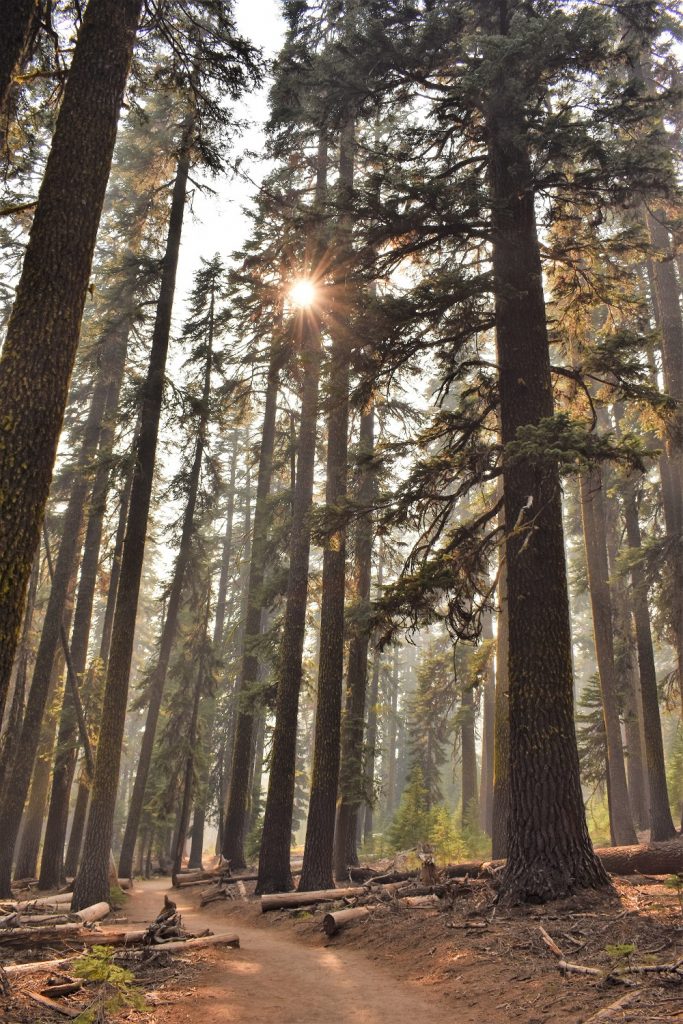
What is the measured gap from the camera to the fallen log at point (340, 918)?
9.18m

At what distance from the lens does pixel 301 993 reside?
21.4 ft

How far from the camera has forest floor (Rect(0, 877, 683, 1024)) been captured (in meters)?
4.86

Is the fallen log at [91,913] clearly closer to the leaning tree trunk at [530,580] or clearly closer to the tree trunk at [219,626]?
the leaning tree trunk at [530,580]

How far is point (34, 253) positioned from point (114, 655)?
8.50m

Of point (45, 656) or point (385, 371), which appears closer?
point (385, 371)

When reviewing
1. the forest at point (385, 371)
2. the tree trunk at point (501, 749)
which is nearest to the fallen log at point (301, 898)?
the forest at point (385, 371)

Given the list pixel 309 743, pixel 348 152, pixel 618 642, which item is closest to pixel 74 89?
pixel 348 152

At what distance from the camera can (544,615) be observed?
874cm

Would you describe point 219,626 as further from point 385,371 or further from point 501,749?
point 385,371

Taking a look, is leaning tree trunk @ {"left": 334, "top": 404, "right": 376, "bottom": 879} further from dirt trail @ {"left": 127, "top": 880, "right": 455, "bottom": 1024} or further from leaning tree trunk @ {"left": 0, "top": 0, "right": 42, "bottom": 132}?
leaning tree trunk @ {"left": 0, "top": 0, "right": 42, "bottom": 132}

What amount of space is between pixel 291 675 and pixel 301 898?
179 inches

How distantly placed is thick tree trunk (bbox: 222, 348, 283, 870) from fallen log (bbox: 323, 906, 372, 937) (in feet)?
23.5

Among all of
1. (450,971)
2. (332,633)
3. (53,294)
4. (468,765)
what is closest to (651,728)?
(332,633)

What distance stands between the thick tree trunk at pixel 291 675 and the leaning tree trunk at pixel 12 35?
6808 mm
